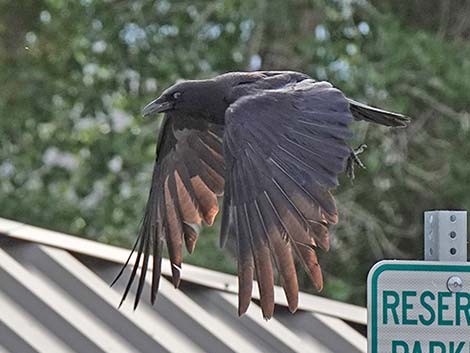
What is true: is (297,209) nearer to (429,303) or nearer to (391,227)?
(429,303)

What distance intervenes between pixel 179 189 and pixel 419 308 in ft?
6.55

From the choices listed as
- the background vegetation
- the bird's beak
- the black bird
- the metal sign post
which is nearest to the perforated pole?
the metal sign post

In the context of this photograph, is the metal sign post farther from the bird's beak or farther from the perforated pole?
the bird's beak

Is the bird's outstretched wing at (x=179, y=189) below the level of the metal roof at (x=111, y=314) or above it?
above

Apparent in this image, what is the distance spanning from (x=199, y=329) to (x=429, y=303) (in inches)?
73.3

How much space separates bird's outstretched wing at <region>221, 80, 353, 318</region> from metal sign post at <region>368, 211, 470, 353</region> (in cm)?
49

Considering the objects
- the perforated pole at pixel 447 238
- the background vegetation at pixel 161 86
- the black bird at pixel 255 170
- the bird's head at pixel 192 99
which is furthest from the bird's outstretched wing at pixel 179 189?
the background vegetation at pixel 161 86

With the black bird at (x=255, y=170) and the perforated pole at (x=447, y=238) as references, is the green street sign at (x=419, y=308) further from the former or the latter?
the black bird at (x=255, y=170)

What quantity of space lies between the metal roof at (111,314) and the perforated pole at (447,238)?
57.3 inches

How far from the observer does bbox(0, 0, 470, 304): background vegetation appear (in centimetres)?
951

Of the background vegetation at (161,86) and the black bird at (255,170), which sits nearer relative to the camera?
the black bird at (255,170)

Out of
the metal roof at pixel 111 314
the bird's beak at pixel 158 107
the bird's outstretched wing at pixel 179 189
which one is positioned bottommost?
the metal roof at pixel 111 314

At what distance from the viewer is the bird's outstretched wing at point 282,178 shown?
3.26m

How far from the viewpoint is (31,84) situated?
9.91 meters
